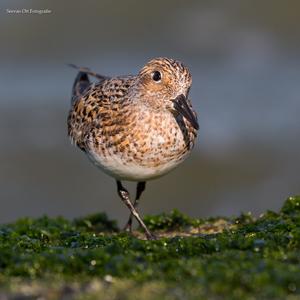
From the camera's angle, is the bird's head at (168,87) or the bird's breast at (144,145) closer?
the bird's head at (168,87)

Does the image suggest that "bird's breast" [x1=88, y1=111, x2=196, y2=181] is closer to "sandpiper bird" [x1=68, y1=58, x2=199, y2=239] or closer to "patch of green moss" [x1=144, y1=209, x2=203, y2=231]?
"sandpiper bird" [x1=68, y1=58, x2=199, y2=239]

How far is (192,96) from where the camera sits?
1544 centimetres

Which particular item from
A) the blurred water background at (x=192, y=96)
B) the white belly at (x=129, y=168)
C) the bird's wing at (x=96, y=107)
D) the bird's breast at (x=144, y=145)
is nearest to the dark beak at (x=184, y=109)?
the bird's breast at (x=144, y=145)

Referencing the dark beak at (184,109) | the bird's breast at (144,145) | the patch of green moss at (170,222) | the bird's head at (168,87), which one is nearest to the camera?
the dark beak at (184,109)

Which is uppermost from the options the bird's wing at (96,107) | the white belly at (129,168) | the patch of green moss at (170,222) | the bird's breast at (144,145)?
the bird's wing at (96,107)

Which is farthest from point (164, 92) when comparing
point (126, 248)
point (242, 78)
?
point (242, 78)

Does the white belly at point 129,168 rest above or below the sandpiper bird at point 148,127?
below

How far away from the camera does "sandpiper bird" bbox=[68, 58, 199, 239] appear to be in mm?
7789

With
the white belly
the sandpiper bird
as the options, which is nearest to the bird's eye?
the sandpiper bird

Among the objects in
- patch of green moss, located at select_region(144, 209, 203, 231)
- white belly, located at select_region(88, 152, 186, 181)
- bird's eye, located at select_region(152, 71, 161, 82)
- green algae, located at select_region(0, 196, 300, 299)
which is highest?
bird's eye, located at select_region(152, 71, 161, 82)

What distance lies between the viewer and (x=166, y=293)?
471 cm

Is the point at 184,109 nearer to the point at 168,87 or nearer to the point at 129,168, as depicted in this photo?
the point at 168,87

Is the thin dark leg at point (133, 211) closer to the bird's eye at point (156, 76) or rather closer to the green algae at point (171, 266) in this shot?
the green algae at point (171, 266)

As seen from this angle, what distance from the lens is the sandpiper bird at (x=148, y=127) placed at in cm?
779
